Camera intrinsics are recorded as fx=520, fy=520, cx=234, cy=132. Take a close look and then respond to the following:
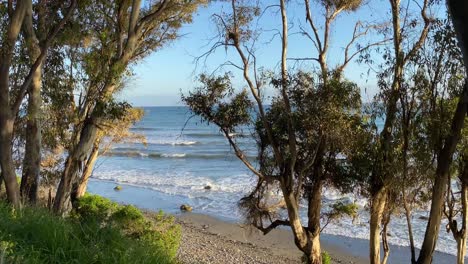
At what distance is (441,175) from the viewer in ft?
29.6

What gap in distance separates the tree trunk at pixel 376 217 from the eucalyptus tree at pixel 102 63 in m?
5.71

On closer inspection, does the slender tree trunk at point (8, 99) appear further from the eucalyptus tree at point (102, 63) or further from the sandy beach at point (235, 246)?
the sandy beach at point (235, 246)

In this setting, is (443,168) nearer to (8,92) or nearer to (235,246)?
(8,92)

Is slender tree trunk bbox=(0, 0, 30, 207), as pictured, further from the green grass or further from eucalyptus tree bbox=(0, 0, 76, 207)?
the green grass

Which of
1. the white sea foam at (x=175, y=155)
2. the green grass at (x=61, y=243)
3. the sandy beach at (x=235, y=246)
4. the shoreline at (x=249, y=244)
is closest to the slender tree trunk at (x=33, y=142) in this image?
the green grass at (x=61, y=243)

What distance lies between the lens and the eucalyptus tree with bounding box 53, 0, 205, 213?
35.6 feet

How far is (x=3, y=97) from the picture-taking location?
840cm

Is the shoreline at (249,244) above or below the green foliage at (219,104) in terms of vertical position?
below

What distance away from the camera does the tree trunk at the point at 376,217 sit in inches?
435

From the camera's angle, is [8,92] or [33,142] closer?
[8,92]

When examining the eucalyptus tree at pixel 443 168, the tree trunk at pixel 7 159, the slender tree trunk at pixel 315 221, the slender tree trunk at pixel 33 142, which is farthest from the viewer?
the slender tree trunk at pixel 315 221

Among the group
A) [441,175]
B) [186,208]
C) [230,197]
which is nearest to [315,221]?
[441,175]

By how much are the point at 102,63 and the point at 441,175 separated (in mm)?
7643

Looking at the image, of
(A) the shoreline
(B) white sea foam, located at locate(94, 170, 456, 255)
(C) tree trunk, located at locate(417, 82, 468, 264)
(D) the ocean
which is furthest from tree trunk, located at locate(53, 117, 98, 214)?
(C) tree trunk, located at locate(417, 82, 468, 264)
